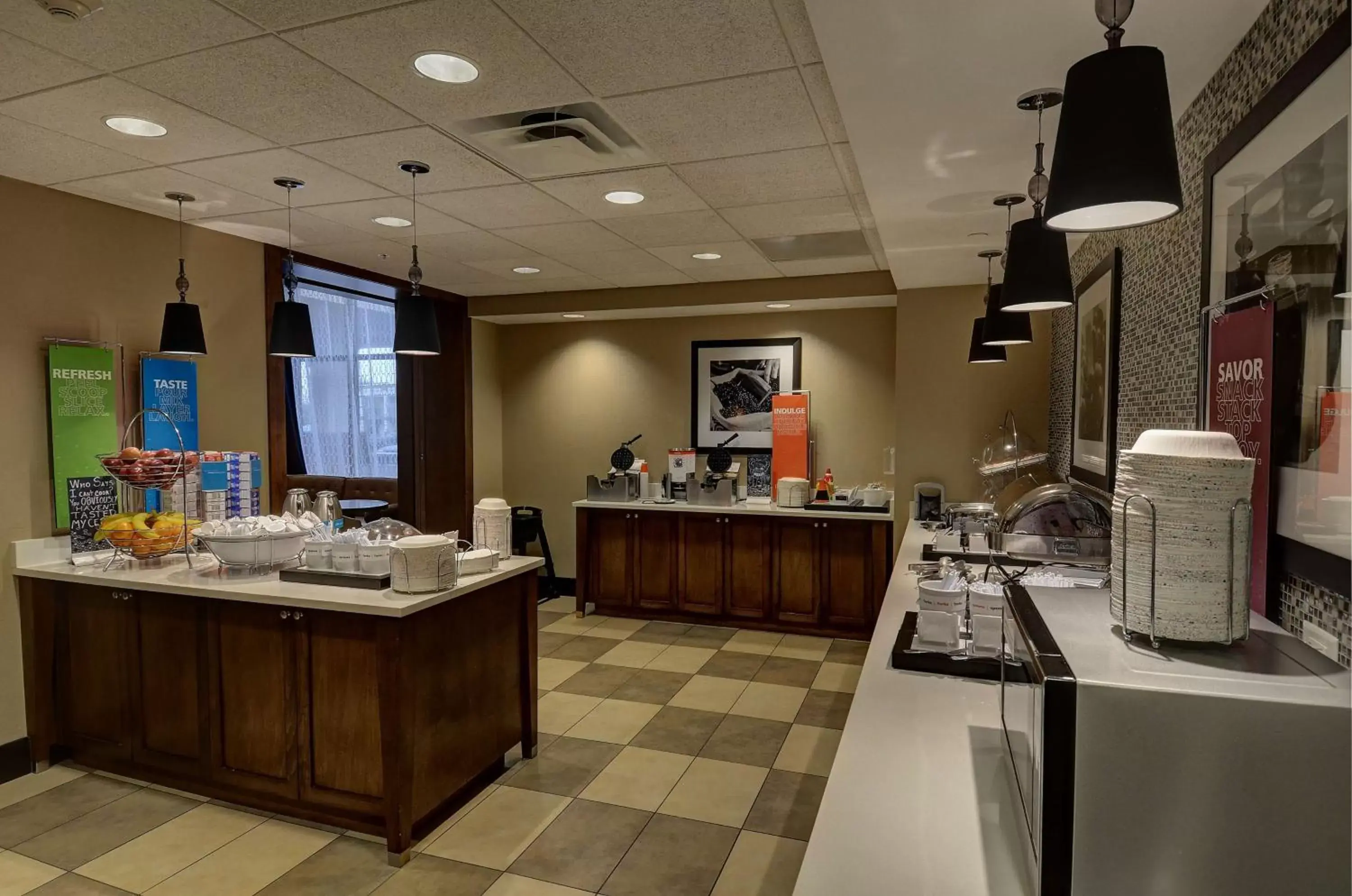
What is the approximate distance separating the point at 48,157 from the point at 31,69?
97 cm

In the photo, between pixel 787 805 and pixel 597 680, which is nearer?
pixel 787 805

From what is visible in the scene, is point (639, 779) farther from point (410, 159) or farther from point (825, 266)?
point (825, 266)

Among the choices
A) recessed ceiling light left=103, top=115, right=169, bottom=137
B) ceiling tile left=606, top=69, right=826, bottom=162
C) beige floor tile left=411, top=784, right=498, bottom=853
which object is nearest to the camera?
ceiling tile left=606, top=69, right=826, bottom=162

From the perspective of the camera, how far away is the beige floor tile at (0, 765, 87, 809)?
3.22 meters

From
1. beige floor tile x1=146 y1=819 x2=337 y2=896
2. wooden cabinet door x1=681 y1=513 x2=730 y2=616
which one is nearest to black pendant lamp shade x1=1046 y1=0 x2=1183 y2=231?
beige floor tile x1=146 y1=819 x2=337 y2=896

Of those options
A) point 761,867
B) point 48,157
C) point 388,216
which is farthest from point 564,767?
point 48,157

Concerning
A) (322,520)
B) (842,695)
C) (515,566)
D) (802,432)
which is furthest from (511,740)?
(802,432)

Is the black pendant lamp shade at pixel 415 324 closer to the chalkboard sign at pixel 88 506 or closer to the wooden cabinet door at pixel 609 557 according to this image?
the chalkboard sign at pixel 88 506

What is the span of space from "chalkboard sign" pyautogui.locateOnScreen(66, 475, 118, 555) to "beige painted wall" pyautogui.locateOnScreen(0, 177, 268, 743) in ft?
0.32

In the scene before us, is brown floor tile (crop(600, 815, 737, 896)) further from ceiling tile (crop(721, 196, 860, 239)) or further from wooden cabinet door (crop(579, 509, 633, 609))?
wooden cabinet door (crop(579, 509, 633, 609))

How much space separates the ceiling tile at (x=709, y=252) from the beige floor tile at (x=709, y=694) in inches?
105

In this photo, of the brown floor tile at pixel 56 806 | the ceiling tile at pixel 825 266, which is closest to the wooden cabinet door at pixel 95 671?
the brown floor tile at pixel 56 806

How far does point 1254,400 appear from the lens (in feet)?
5.02

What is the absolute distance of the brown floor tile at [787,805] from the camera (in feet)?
9.72
